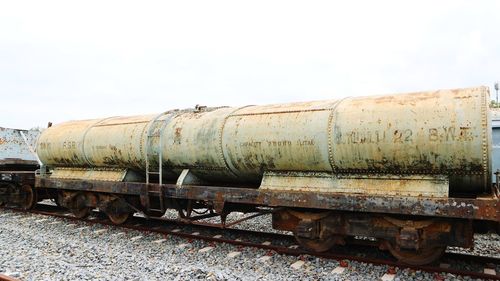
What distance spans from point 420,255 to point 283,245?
2.68 meters

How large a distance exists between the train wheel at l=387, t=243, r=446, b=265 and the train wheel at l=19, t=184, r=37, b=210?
1101cm

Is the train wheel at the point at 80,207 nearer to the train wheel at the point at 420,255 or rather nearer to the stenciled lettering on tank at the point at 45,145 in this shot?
the stenciled lettering on tank at the point at 45,145

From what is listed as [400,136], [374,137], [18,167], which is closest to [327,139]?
[374,137]

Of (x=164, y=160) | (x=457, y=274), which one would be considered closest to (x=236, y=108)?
(x=164, y=160)

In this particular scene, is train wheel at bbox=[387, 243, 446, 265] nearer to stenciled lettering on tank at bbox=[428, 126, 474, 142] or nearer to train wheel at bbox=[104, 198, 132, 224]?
stenciled lettering on tank at bbox=[428, 126, 474, 142]

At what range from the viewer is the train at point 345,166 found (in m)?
5.62

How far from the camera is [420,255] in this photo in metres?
6.06

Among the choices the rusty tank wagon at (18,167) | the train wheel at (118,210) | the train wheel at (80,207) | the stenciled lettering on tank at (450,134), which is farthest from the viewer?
the rusty tank wagon at (18,167)

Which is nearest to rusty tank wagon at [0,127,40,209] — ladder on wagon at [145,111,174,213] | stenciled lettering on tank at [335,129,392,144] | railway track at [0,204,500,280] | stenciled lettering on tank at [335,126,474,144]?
railway track at [0,204,500,280]

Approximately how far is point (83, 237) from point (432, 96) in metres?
7.58

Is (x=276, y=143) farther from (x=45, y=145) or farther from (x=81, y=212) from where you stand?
(x=45, y=145)

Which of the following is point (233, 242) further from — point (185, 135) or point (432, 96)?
point (432, 96)

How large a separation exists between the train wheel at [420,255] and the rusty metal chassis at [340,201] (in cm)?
78

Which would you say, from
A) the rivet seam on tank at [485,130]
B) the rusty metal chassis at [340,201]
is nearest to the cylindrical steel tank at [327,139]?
the rivet seam on tank at [485,130]
